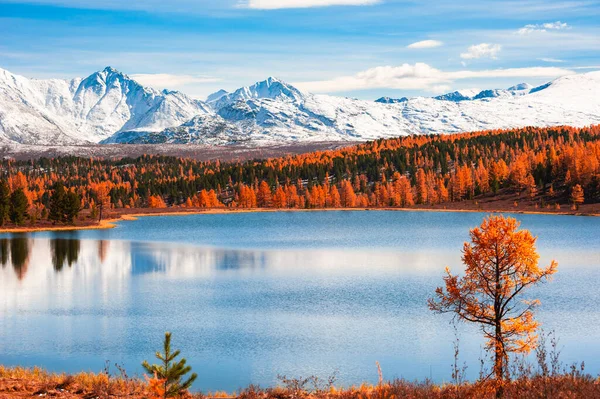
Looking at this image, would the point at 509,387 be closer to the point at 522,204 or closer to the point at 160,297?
the point at 160,297

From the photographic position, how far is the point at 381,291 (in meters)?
61.8

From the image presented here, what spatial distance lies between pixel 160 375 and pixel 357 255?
237 feet

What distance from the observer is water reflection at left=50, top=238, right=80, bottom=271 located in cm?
8750

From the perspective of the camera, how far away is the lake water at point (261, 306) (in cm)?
3828

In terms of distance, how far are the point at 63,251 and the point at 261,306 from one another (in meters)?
56.7

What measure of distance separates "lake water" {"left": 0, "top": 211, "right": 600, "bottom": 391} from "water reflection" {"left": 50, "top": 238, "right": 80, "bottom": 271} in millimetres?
307

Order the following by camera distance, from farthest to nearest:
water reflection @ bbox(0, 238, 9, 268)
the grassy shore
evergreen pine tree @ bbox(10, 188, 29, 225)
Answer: evergreen pine tree @ bbox(10, 188, 29, 225) → water reflection @ bbox(0, 238, 9, 268) → the grassy shore

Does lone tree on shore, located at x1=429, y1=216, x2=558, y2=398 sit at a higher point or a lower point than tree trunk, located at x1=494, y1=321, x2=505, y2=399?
higher

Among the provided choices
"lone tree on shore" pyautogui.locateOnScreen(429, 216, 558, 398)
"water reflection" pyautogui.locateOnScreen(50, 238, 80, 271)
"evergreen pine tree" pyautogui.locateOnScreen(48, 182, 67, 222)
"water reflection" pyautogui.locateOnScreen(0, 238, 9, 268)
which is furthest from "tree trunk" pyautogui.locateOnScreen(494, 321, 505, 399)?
"evergreen pine tree" pyautogui.locateOnScreen(48, 182, 67, 222)

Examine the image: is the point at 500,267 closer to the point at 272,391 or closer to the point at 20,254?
the point at 272,391

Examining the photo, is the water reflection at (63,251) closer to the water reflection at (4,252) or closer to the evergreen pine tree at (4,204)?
the water reflection at (4,252)

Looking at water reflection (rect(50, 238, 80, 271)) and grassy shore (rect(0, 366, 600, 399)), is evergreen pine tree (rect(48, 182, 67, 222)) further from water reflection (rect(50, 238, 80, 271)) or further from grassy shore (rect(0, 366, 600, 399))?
grassy shore (rect(0, 366, 600, 399))

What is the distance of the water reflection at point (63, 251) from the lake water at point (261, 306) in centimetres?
31

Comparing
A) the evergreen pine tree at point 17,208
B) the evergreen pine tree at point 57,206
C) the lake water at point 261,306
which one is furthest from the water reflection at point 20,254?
the evergreen pine tree at point 57,206
